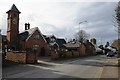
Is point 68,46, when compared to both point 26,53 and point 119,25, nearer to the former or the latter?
point 26,53

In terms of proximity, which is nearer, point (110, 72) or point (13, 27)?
point (110, 72)

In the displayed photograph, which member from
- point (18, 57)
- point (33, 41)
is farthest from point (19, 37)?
point (18, 57)

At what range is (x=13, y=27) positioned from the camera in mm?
56688

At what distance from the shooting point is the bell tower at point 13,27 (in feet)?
182

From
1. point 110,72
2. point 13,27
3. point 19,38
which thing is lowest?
point 110,72

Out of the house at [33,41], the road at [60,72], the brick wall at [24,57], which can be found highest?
the house at [33,41]

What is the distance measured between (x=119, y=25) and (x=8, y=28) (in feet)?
128

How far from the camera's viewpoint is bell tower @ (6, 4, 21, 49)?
55.6m

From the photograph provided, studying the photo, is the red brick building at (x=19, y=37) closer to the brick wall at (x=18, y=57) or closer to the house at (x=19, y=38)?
the house at (x=19, y=38)

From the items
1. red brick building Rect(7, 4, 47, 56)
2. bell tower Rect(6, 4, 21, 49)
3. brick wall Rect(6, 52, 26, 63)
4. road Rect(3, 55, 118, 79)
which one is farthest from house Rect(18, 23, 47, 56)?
road Rect(3, 55, 118, 79)

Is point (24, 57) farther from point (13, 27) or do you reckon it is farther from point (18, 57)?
point (13, 27)

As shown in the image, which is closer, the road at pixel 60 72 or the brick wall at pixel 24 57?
the road at pixel 60 72

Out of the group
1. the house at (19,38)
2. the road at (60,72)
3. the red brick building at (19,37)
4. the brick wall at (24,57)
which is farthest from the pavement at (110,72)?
the red brick building at (19,37)

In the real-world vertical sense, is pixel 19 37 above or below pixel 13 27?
below
